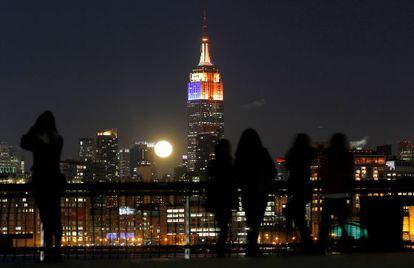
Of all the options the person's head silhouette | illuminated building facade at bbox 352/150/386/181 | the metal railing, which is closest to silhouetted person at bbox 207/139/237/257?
the metal railing

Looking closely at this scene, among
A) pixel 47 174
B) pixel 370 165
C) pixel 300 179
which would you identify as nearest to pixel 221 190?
pixel 300 179

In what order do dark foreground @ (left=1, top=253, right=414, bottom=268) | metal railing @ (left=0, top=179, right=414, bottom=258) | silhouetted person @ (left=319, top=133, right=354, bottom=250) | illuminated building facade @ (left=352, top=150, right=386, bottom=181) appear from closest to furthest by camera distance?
dark foreground @ (left=1, top=253, right=414, bottom=268) → silhouetted person @ (left=319, top=133, right=354, bottom=250) → metal railing @ (left=0, top=179, right=414, bottom=258) → illuminated building facade @ (left=352, top=150, right=386, bottom=181)

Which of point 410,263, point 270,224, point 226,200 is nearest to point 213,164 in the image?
point 226,200

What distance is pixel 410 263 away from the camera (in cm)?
1047

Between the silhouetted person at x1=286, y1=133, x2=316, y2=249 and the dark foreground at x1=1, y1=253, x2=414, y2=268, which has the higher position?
the silhouetted person at x1=286, y1=133, x2=316, y2=249

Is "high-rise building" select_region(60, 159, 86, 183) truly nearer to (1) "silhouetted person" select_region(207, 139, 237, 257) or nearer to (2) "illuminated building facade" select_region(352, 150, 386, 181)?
(1) "silhouetted person" select_region(207, 139, 237, 257)

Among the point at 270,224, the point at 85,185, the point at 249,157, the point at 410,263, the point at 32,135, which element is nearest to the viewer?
the point at 410,263

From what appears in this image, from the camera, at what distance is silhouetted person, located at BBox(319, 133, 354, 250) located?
12750 mm

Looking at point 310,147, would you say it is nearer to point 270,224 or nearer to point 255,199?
point 255,199

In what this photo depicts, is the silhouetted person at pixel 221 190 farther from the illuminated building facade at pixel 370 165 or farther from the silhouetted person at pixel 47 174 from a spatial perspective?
the illuminated building facade at pixel 370 165

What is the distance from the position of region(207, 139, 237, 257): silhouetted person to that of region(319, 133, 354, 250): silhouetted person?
1287 millimetres

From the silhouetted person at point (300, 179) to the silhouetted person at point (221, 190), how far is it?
800 millimetres

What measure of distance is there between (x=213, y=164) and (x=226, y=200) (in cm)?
53

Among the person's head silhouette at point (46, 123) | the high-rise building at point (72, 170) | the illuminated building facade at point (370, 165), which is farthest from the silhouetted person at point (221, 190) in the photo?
the illuminated building facade at point (370, 165)
